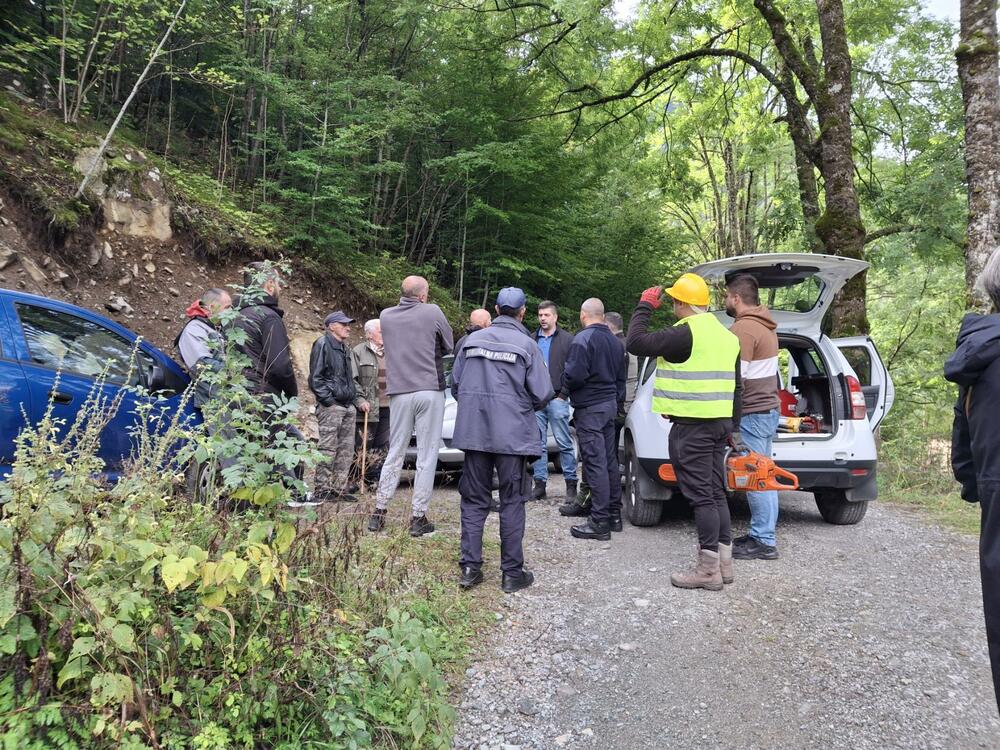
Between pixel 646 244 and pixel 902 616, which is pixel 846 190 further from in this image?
pixel 646 244

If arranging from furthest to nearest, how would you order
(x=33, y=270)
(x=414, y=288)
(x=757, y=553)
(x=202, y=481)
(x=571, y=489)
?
1. (x=33, y=270)
2. (x=571, y=489)
3. (x=414, y=288)
4. (x=757, y=553)
5. (x=202, y=481)

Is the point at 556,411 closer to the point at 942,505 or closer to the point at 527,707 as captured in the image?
the point at 942,505

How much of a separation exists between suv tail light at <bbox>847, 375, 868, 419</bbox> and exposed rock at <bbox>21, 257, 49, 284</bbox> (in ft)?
28.9

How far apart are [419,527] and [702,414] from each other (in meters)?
2.37

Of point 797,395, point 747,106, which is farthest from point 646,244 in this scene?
point 797,395

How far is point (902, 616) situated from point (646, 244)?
47.2 ft

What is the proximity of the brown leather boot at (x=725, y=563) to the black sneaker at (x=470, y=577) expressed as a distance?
1.69m

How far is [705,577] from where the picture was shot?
175 inches

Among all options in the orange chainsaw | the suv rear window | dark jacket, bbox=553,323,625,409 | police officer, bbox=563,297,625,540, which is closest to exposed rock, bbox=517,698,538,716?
the orange chainsaw

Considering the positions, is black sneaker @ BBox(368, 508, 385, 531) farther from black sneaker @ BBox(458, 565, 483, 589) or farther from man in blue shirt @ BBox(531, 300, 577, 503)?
man in blue shirt @ BBox(531, 300, 577, 503)

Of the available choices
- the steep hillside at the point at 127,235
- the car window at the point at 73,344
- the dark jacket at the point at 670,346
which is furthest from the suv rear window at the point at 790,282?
the steep hillside at the point at 127,235

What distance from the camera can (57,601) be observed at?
2131 millimetres

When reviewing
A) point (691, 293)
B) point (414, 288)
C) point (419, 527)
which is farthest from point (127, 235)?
point (691, 293)

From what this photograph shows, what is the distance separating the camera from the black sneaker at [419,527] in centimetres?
515
